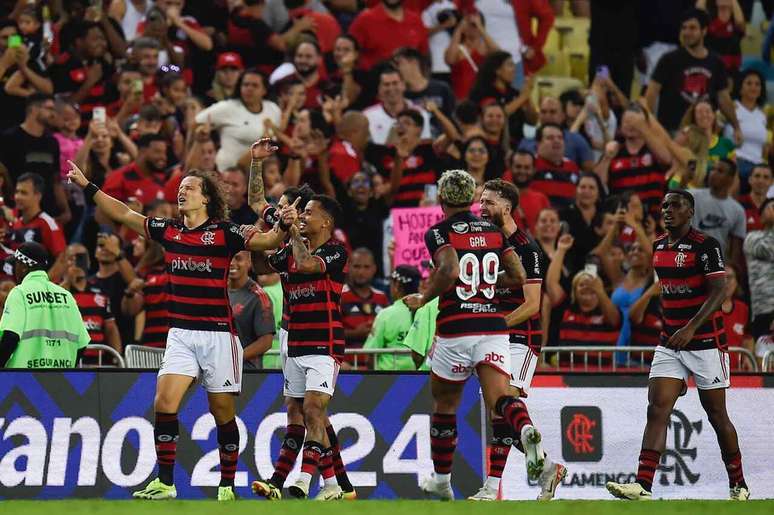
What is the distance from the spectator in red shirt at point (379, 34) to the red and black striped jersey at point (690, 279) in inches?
332

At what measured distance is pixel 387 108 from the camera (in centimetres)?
1870

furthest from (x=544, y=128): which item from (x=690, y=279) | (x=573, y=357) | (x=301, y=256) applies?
(x=301, y=256)

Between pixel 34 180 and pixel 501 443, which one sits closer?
pixel 501 443

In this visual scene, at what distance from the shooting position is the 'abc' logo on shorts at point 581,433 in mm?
13938

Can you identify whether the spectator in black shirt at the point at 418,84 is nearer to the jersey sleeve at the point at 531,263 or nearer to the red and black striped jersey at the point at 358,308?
the red and black striped jersey at the point at 358,308

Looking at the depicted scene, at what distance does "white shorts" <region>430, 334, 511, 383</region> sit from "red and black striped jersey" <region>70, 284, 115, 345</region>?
16.7ft

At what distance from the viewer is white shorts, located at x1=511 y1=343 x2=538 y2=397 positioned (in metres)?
12.2

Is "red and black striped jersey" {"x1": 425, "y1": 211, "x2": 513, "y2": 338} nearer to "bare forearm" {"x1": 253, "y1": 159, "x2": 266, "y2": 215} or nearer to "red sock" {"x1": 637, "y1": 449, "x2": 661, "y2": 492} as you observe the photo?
"bare forearm" {"x1": 253, "y1": 159, "x2": 266, "y2": 215}

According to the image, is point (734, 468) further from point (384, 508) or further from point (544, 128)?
point (544, 128)

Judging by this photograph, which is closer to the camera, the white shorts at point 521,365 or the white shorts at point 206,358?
the white shorts at point 206,358

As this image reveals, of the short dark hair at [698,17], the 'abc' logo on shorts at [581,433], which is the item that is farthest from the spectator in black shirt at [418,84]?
the 'abc' logo on shorts at [581,433]

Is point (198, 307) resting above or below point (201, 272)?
below

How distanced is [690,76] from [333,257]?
1005cm

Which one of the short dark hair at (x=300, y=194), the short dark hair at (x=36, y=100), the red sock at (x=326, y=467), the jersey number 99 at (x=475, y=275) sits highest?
the short dark hair at (x=36, y=100)
